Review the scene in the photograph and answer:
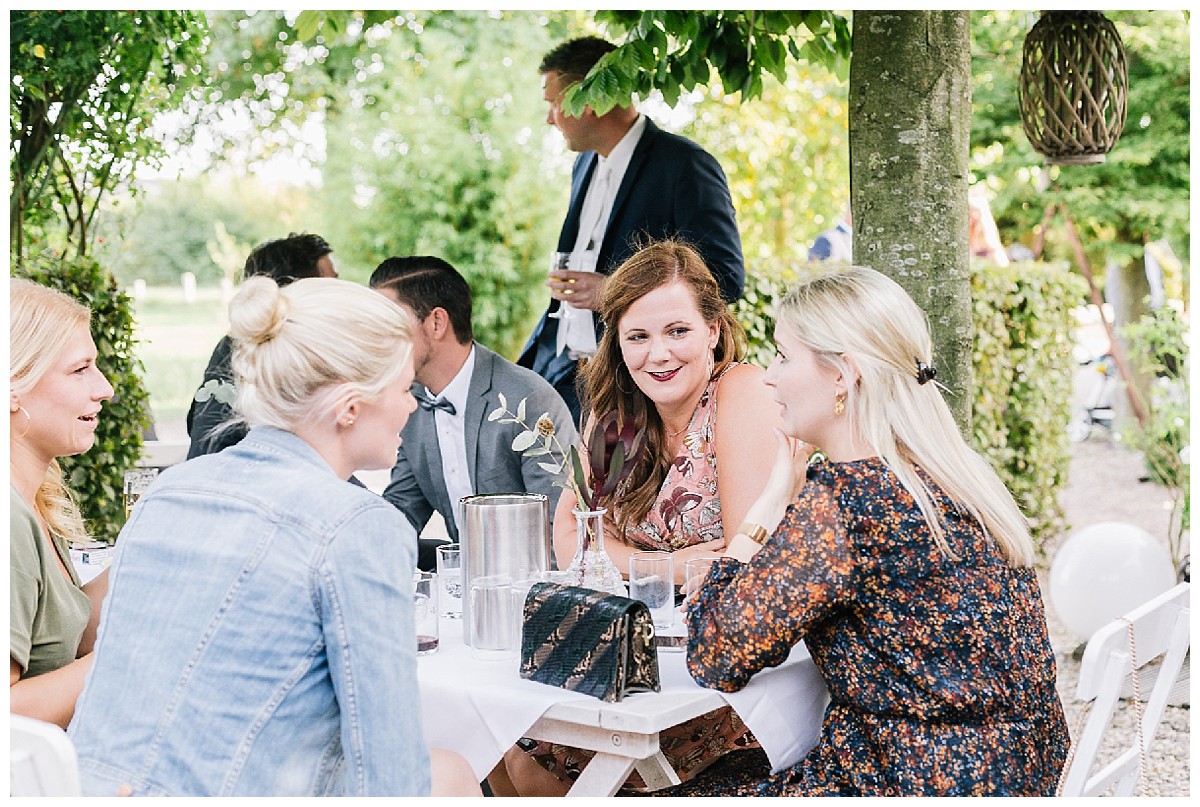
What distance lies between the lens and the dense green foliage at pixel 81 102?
182 inches

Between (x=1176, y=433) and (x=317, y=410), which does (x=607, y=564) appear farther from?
(x=1176, y=433)

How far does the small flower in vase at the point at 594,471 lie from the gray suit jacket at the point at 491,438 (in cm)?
16

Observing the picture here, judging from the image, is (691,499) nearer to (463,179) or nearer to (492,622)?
(492,622)

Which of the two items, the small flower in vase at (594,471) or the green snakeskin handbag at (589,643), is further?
the small flower in vase at (594,471)

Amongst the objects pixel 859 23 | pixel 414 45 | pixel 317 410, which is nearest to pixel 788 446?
pixel 317 410

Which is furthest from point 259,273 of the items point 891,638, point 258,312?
point 891,638

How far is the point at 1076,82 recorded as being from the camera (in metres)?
4.00

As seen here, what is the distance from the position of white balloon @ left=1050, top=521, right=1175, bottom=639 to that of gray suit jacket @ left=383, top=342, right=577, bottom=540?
2529mm

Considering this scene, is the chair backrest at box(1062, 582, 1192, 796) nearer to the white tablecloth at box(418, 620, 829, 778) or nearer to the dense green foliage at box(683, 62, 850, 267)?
the white tablecloth at box(418, 620, 829, 778)

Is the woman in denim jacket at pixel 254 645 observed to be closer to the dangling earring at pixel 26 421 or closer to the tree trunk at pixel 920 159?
the dangling earring at pixel 26 421

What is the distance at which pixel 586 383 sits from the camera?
323cm

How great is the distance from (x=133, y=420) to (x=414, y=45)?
771 centimetres

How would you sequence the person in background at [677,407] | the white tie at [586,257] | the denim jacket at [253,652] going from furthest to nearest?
the white tie at [586,257], the person in background at [677,407], the denim jacket at [253,652]

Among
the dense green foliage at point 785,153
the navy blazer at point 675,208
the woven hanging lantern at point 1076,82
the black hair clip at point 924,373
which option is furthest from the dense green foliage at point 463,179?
the black hair clip at point 924,373
